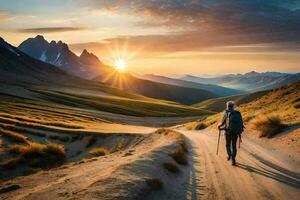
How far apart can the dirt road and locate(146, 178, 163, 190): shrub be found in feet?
3.61

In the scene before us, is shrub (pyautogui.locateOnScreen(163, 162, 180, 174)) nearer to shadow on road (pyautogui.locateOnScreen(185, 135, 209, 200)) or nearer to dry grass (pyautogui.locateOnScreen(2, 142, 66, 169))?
shadow on road (pyautogui.locateOnScreen(185, 135, 209, 200))

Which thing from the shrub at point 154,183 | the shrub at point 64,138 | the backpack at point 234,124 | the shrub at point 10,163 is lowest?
the shrub at point 10,163

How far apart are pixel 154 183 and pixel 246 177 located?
3965 mm

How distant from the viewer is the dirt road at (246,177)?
1144 cm

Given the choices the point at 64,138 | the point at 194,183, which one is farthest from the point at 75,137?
the point at 194,183

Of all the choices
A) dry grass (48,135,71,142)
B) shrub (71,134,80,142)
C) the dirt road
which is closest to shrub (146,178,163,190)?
the dirt road

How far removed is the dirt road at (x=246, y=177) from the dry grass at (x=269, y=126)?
17.1 feet

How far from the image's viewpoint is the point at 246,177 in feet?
Answer: 44.9

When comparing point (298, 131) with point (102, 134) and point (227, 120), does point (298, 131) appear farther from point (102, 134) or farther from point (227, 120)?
point (102, 134)

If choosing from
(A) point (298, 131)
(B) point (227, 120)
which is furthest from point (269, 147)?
Answer: (B) point (227, 120)

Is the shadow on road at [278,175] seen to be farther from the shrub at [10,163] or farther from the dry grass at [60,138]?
the dry grass at [60,138]

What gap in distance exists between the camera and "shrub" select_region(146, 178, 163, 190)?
11797 millimetres

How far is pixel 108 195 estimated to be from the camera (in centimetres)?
1021

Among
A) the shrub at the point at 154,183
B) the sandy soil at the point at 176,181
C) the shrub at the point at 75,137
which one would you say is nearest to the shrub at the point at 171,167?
the sandy soil at the point at 176,181
